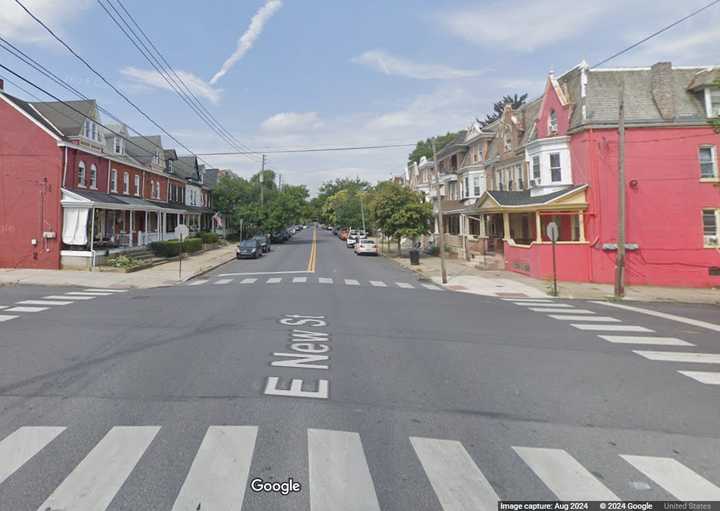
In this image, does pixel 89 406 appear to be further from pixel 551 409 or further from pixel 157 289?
pixel 157 289

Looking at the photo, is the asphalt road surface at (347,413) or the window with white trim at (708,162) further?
the window with white trim at (708,162)

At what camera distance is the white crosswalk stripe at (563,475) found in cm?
345

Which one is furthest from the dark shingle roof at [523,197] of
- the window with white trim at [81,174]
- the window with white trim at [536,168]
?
the window with white trim at [81,174]

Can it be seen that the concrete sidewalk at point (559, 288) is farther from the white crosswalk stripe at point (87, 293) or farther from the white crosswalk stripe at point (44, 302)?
the white crosswalk stripe at point (44, 302)

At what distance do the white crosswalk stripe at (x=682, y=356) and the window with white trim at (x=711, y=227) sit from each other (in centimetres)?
1599

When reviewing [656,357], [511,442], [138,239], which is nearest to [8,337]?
[511,442]

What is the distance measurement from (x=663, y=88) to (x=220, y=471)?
2645 cm

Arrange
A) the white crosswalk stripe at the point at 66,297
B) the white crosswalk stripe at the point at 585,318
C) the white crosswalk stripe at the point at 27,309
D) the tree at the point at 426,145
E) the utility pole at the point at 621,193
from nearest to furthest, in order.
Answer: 1. the white crosswalk stripe at the point at 585,318
2. the white crosswalk stripe at the point at 27,309
3. the white crosswalk stripe at the point at 66,297
4. the utility pole at the point at 621,193
5. the tree at the point at 426,145

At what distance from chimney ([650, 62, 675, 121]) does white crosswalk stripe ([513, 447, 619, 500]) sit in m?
22.8

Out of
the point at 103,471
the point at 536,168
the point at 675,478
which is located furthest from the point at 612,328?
the point at 536,168

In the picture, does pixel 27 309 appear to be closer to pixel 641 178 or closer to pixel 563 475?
pixel 563 475

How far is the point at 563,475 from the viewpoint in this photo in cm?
374

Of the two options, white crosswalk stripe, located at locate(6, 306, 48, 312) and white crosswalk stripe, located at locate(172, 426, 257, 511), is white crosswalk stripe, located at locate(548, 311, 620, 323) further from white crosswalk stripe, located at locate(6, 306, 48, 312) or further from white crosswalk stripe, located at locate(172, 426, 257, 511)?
white crosswalk stripe, located at locate(6, 306, 48, 312)

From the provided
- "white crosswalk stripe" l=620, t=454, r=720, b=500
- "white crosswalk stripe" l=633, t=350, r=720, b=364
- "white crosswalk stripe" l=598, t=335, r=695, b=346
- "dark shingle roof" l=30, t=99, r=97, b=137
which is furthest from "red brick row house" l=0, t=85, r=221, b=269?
"white crosswalk stripe" l=620, t=454, r=720, b=500
